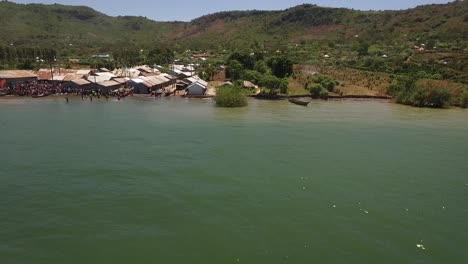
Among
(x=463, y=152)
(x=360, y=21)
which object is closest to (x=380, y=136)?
A: (x=463, y=152)

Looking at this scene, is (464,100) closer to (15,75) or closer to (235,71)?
(235,71)

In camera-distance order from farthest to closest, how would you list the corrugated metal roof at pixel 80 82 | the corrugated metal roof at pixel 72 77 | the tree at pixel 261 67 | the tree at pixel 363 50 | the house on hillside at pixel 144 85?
the tree at pixel 363 50 → the tree at pixel 261 67 → the corrugated metal roof at pixel 72 77 → the house on hillside at pixel 144 85 → the corrugated metal roof at pixel 80 82

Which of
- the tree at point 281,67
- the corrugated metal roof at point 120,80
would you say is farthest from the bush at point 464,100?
the corrugated metal roof at point 120,80

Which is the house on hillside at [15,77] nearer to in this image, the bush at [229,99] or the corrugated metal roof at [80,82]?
the corrugated metal roof at [80,82]

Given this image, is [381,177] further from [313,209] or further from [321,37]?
[321,37]

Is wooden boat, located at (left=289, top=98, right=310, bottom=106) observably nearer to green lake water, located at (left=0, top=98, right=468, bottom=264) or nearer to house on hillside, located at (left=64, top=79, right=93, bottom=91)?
green lake water, located at (left=0, top=98, right=468, bottom=264)

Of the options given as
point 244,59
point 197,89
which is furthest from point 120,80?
point 244,59

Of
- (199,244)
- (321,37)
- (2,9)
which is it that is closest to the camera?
(199,244)
